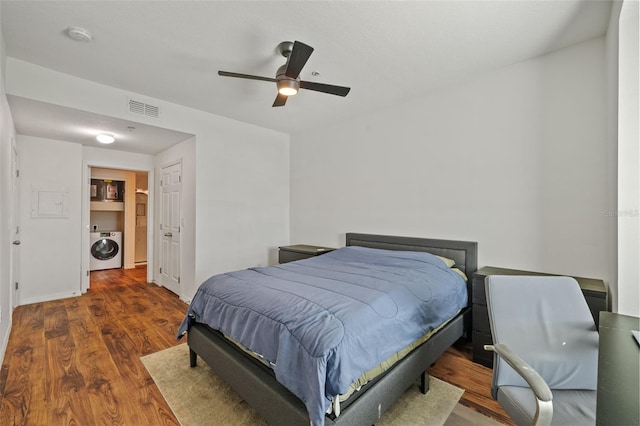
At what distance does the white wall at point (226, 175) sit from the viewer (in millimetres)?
3156

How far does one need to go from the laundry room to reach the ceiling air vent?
350 cm

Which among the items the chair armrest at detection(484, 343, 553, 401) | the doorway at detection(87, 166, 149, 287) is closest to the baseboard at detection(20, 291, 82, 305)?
the doorway at detection(87, 166, 149, 287)

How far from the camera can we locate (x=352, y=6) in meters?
2.01

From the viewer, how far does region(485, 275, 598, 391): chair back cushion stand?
4.63 feet

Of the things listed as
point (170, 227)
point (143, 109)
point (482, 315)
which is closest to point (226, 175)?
point (143, 109)

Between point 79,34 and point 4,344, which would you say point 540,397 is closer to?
point 79,34

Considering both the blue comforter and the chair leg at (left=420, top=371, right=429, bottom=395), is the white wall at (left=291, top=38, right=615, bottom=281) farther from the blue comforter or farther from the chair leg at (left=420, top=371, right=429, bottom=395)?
the chair leg at (left=420, top=371, right=429, bottom=395)

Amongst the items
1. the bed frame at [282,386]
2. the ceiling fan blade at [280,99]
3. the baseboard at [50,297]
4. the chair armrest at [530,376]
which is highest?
the ceiling fan blade at [280,99]

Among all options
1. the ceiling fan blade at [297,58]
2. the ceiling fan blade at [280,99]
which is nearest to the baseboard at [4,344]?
the ceiling fan blade at [280,99]

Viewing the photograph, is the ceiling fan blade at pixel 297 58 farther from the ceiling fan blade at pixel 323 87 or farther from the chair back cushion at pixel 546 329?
the chair back cushion at pixel 546 329

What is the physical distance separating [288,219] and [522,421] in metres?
4.38

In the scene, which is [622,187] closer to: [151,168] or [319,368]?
[319,368]

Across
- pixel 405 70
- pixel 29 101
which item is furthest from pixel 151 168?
pixel 405 70

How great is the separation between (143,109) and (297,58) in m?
2.35
